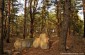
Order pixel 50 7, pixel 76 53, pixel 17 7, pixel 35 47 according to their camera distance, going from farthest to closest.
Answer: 1. pixel 17 7
2. pixel 50 7
3. pixel 35 47
4. pixel 76 53

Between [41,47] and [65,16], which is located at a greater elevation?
[65,16]

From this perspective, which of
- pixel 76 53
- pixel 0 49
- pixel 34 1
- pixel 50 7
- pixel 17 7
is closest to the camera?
pixel 0 49

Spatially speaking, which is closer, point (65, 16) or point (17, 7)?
point (65, 16)

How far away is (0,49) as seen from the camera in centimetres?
1312

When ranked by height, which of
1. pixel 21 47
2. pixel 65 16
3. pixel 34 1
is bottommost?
pixel 21 47

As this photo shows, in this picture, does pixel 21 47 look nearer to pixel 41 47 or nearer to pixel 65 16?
pixel 41 47

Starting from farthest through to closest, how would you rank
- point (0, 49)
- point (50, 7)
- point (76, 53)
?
1. point (50, 7)
2. point (76, 53)
3. point (0, 49)

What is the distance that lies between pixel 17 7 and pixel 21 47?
25.2 metres

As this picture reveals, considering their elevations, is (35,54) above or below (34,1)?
below

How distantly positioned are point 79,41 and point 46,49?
12.1ft

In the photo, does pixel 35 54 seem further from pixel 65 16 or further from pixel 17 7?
pixel 17 7

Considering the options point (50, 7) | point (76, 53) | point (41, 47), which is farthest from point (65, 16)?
point (50, 7)

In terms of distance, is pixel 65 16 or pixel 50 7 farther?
pixel 50 7

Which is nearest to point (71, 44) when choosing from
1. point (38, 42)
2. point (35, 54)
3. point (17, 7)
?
point (38, 42)
